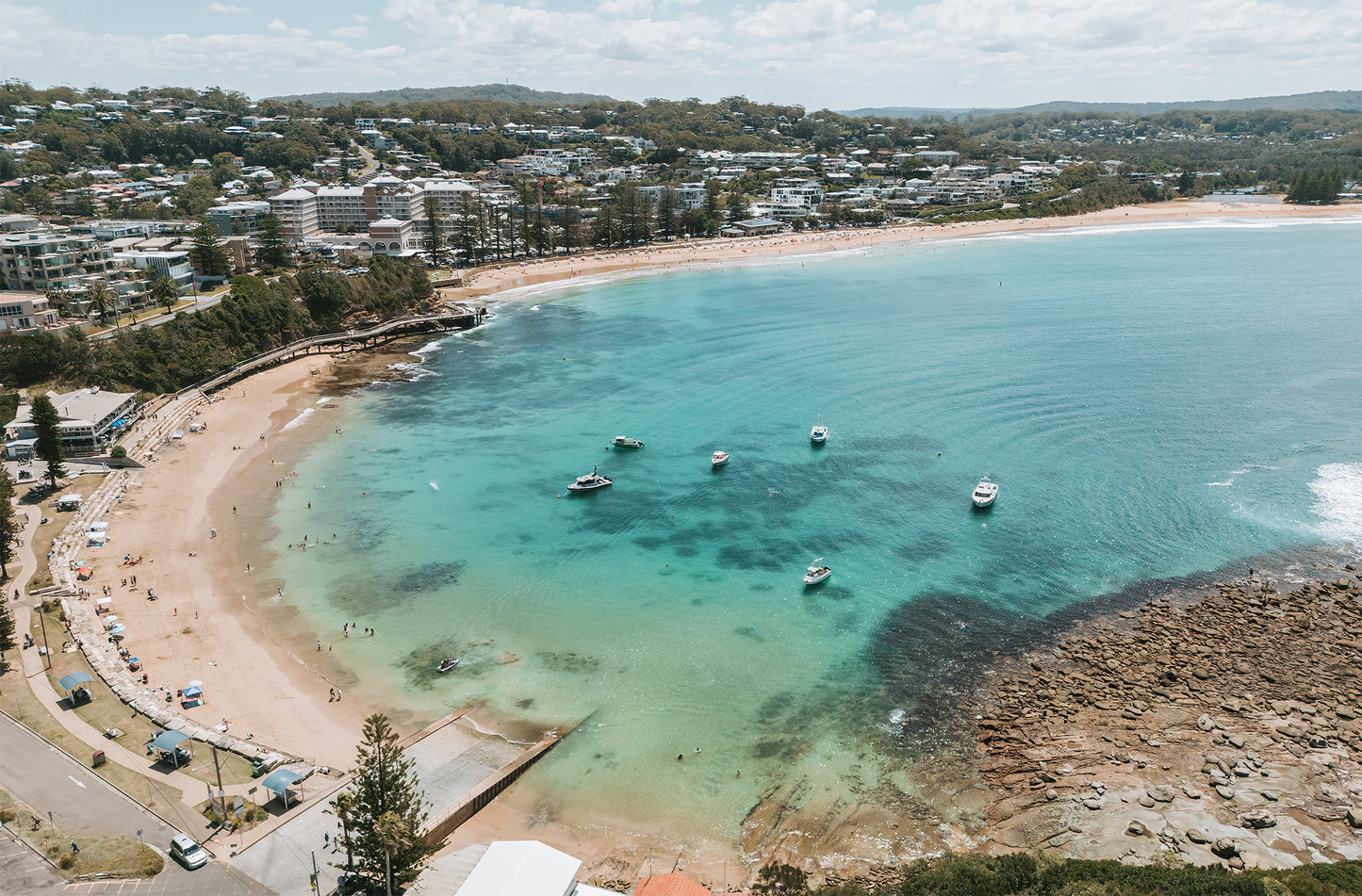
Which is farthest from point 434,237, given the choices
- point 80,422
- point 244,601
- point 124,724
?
point 124,724

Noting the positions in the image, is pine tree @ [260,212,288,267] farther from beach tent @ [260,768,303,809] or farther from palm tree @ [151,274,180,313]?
beach tent @ [260,768,303,809]

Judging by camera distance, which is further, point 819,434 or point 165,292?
point 165,292

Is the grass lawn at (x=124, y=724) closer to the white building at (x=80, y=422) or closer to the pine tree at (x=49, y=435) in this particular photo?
the pine tree at (x=49, y=435)

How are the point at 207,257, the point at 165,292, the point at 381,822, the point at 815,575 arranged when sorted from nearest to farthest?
the point at 381,822
the point at 815,575
the point at 165,292
the point at 207,257

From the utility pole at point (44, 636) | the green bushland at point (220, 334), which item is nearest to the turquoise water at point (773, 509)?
the utility pole at point (44, 636)

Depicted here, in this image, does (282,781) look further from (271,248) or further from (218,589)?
(271,248)

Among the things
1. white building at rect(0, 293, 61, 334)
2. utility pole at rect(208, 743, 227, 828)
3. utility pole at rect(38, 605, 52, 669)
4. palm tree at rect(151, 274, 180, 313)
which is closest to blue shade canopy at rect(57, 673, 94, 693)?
utility pole at rect(38, 605, 52, 669)

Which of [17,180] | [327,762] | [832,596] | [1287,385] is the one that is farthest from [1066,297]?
[17,180]
